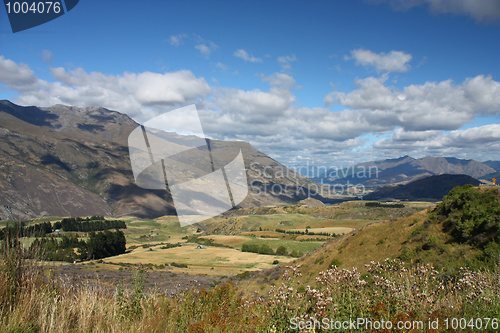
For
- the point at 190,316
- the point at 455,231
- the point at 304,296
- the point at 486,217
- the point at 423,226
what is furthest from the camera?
the point at 423,226

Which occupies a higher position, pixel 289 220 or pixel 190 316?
pixel 190 316

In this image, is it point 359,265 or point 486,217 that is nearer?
point 486,217

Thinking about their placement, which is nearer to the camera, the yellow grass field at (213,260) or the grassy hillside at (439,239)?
the grassy hillside at (439,239)

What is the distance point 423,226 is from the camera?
26.5 metres

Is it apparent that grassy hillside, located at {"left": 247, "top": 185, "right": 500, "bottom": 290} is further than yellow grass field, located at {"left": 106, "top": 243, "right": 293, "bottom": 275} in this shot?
No

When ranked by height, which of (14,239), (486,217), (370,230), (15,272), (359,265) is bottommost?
(359,265)

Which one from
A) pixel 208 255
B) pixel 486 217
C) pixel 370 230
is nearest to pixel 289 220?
pixel 208 255

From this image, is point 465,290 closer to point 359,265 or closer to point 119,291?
point 119,291

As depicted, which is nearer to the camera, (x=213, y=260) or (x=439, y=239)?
(x=439, y=239)

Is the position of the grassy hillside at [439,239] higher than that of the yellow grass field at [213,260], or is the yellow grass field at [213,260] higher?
the grassy hillside at [439,239]

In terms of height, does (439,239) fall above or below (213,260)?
above

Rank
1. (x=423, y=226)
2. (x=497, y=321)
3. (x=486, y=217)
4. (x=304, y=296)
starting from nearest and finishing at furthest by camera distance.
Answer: (x=497, y=321) < (x=304, y=296) < (x=486, y=217) < (x=423, y=226)

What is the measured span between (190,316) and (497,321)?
655 centimetres

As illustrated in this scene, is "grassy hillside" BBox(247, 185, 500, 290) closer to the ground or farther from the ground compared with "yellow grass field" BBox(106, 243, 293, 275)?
farther from the ground
